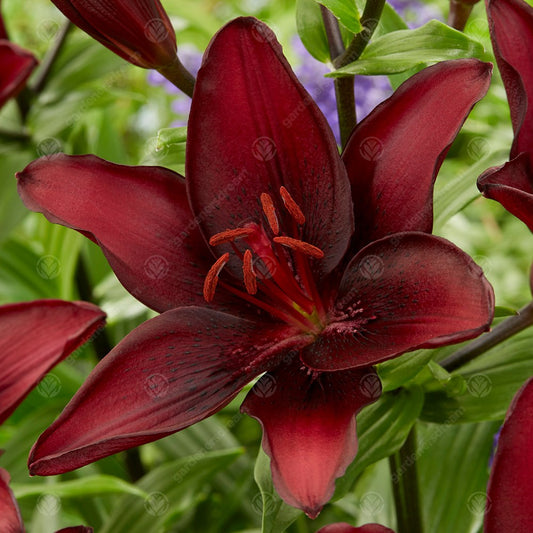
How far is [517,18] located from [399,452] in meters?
0.31

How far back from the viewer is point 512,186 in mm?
430

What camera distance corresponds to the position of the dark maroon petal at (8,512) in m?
Answer: 0.48

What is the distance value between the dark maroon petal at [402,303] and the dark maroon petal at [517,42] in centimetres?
8

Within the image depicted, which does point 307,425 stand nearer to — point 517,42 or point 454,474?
point 517,42

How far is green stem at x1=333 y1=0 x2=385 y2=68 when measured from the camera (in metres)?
0.52

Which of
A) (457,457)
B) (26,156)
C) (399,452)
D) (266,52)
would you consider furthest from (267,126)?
(26,156)

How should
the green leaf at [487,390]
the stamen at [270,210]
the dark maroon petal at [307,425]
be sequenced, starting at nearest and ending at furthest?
the dark maroon petal at [307,425]
the stamen at [270,210]
the green leaf at [487,390]

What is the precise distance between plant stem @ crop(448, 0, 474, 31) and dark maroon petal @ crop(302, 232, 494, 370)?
9.0 inches

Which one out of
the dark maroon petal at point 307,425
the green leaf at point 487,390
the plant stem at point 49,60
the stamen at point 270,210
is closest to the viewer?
the dark maroon petal at point 307,425

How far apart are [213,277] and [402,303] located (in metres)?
0.11

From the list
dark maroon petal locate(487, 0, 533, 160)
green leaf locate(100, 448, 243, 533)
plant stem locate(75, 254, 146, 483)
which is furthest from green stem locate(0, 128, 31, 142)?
dark maroon petal locate(487, 0, 533, 160)

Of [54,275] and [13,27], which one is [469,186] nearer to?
[54,275]

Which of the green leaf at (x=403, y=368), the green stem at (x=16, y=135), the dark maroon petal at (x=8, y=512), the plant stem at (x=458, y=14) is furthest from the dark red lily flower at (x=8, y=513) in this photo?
the green stem at (x=16, y=135)

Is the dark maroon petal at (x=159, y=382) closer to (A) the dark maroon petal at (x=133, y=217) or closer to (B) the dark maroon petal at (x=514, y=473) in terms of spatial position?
(A) the dark maroon petal at (x=133, y=217)
